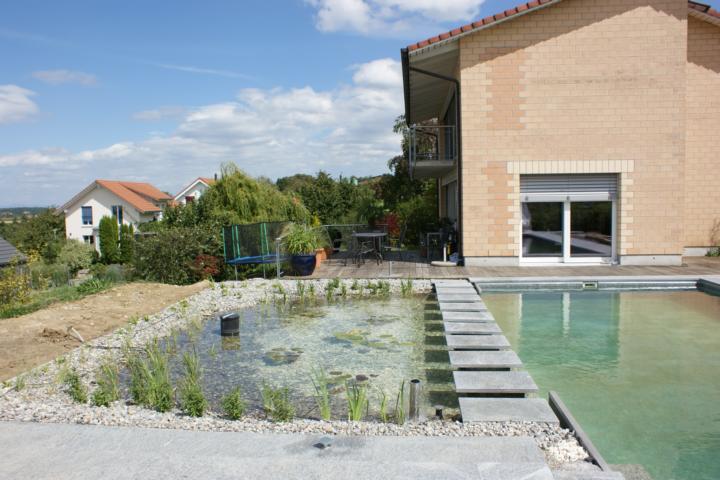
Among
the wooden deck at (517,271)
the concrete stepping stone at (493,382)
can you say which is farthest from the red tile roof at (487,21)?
the concrete stepping stone at (493,382)

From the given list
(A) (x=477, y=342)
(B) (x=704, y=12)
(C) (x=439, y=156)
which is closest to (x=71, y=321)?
(A) (x=477, y=342)

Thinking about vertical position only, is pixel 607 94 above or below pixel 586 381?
above

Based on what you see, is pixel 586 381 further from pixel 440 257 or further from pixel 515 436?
pixel 440 257

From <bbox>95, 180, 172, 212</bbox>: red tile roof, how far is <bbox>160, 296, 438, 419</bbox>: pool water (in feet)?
133

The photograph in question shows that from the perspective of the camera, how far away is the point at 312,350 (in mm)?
6832

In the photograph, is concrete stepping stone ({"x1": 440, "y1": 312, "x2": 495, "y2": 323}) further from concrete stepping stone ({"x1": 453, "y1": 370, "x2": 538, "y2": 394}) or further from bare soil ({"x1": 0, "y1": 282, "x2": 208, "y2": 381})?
bare soil ({"x1": 0, "y1": 282, "x2": 208, "y2": 381})

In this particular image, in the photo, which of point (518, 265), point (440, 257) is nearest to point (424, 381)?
point (518, 265)

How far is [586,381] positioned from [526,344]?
1.55 meters

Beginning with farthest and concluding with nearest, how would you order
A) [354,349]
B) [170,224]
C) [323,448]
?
A: [170,224] < [354,349] < [323,448]

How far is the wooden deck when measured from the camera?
11.2 metres

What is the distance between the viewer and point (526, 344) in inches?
286

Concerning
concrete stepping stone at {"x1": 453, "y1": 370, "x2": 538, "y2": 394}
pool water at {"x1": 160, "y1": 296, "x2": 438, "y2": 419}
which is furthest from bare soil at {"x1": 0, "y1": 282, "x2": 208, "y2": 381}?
concrete stepping stone at {"x1": 453, "y1": 370, "x2": 538, "y2": 394}

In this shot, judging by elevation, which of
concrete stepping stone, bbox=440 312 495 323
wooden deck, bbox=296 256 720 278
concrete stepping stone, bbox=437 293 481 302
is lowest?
concrete stepping stone, bbox=440 312 495 323

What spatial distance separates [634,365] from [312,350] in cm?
389
